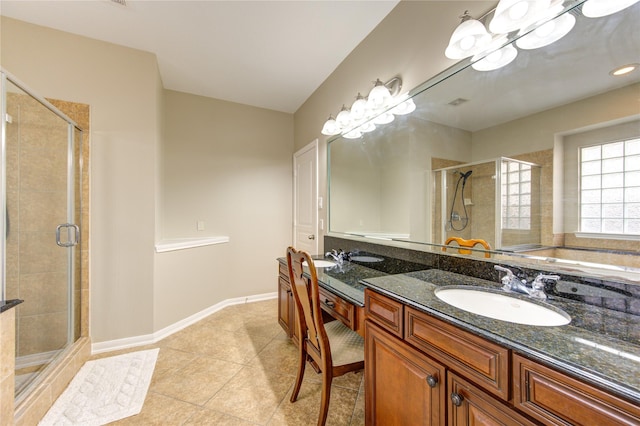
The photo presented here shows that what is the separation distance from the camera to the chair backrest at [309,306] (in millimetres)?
1284

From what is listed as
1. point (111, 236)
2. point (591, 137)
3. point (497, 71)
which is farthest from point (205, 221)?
point (591, 137)

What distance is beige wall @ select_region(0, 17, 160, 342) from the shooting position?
2.15 m

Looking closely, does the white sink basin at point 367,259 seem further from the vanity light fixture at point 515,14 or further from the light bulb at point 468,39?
the vanity light fixture at point 515,14

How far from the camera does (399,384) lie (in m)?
1.02

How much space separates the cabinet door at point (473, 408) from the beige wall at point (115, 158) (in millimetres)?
2568

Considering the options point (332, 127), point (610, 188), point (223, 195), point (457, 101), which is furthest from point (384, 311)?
point (223, 195)

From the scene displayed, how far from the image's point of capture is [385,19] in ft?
6.26

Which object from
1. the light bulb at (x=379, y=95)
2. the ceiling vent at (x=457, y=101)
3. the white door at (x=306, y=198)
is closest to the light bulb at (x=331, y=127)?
the white door at (x=306, y=198)

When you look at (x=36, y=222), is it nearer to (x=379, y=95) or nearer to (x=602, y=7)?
(x=379, y=95)

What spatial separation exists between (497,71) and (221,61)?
2419 mm

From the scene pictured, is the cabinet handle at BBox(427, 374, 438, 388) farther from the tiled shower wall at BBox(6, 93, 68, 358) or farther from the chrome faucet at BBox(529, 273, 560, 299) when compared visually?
the tiled shower wall at BBox(6, 93, 68, 358)

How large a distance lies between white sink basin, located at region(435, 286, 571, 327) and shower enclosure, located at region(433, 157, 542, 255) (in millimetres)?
261

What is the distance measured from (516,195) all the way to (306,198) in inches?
92.7

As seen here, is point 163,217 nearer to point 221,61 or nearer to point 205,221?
point 205,221
